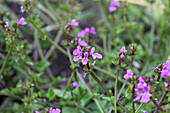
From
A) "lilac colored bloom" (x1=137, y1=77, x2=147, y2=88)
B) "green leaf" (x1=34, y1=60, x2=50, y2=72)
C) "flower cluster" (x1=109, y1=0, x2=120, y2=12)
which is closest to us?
"lilac colored bloom" (x1=137, y1=77, x2=147, y2=88)

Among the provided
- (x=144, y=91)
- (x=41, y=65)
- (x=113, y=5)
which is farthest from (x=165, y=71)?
(x=41, y=65)

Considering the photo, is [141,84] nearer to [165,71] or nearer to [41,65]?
[165,71]

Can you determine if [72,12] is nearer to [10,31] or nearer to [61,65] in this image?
[61,65]

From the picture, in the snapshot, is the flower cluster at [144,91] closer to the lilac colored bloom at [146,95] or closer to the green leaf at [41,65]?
the lilac colored bloom at [146,95]

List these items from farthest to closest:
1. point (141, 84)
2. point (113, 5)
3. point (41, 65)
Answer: point (41, 65)
point (113, 5)
point (141, 84)

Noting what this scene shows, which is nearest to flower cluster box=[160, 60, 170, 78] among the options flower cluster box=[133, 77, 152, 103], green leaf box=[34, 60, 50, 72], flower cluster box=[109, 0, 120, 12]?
flower cluster box=[133, 77, 152, 103]

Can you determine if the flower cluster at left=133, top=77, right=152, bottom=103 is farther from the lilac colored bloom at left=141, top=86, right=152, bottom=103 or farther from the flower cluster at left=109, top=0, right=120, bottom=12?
the flower cluster at left=109, top=0, right=120, bottom=12

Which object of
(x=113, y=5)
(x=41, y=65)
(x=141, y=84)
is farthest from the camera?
(x=41, y=65)

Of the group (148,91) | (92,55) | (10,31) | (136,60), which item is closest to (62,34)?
(136,60)

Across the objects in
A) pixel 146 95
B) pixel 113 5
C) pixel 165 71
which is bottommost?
pixel 146 95

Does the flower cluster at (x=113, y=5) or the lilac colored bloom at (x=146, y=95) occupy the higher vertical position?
the flower cluster at (x=113, y=5)

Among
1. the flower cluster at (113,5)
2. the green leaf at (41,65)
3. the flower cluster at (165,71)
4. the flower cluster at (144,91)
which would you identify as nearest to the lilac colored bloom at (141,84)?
the flower cluster at (144,91)
